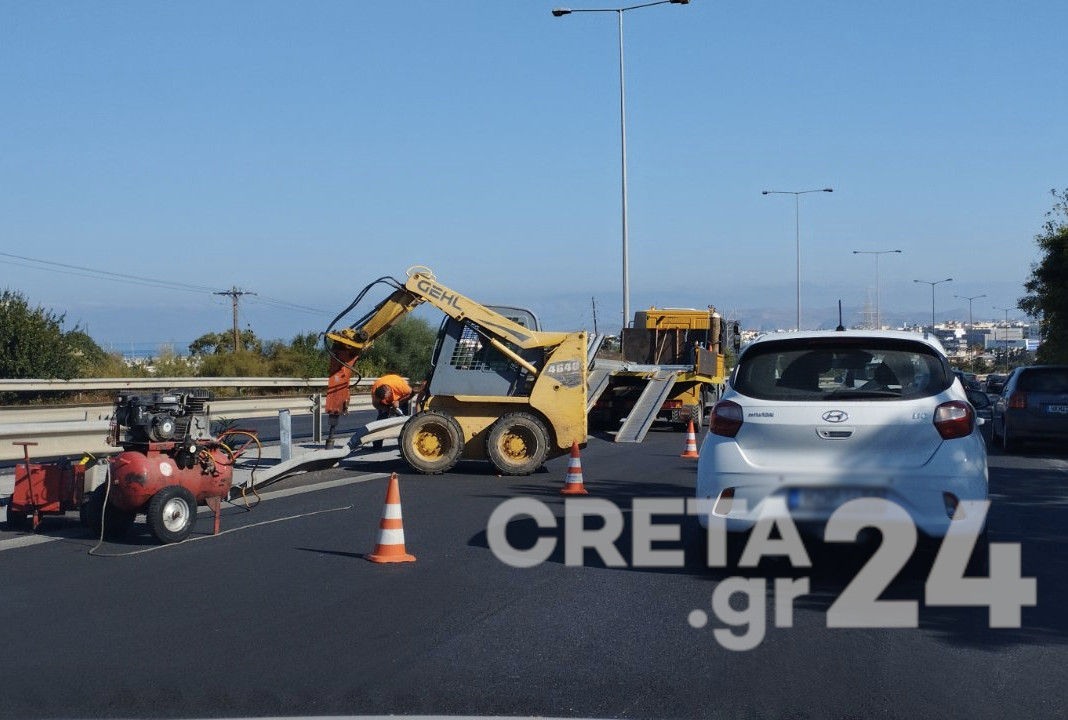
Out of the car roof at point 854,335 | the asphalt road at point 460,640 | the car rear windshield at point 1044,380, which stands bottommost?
the asphalt road at point 460,640

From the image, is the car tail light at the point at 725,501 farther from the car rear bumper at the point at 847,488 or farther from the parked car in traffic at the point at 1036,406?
A: the parked car in traffic at the point at 1036,406

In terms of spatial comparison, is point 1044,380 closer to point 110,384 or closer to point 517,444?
point 517,444

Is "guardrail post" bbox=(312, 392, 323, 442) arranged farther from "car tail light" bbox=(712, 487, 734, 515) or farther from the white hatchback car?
"car tail light" bbox=(712, 487, 734, 515)

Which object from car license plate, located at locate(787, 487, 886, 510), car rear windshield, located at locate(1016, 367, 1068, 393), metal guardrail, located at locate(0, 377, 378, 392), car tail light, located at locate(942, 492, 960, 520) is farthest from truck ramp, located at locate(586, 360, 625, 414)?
car tail light, located at locate(942, 492, 960, 520)

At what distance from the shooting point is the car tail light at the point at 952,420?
742 centimetres

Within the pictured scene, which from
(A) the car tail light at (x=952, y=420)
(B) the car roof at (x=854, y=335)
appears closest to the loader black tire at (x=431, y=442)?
(B) the car roof at (x=854, y=335)

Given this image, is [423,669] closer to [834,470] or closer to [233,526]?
[834,470]

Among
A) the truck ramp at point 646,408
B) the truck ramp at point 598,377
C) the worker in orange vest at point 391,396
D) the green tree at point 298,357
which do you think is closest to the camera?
the worker in orange vest at point 391,396

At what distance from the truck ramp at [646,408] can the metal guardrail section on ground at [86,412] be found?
6114 millimetres

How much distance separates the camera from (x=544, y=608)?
713 cm

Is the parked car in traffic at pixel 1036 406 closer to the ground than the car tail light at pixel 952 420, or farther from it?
closer to the ground

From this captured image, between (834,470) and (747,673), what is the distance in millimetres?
2141

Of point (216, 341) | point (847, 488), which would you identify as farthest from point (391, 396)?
point (216, 341)

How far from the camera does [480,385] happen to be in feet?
51.4
